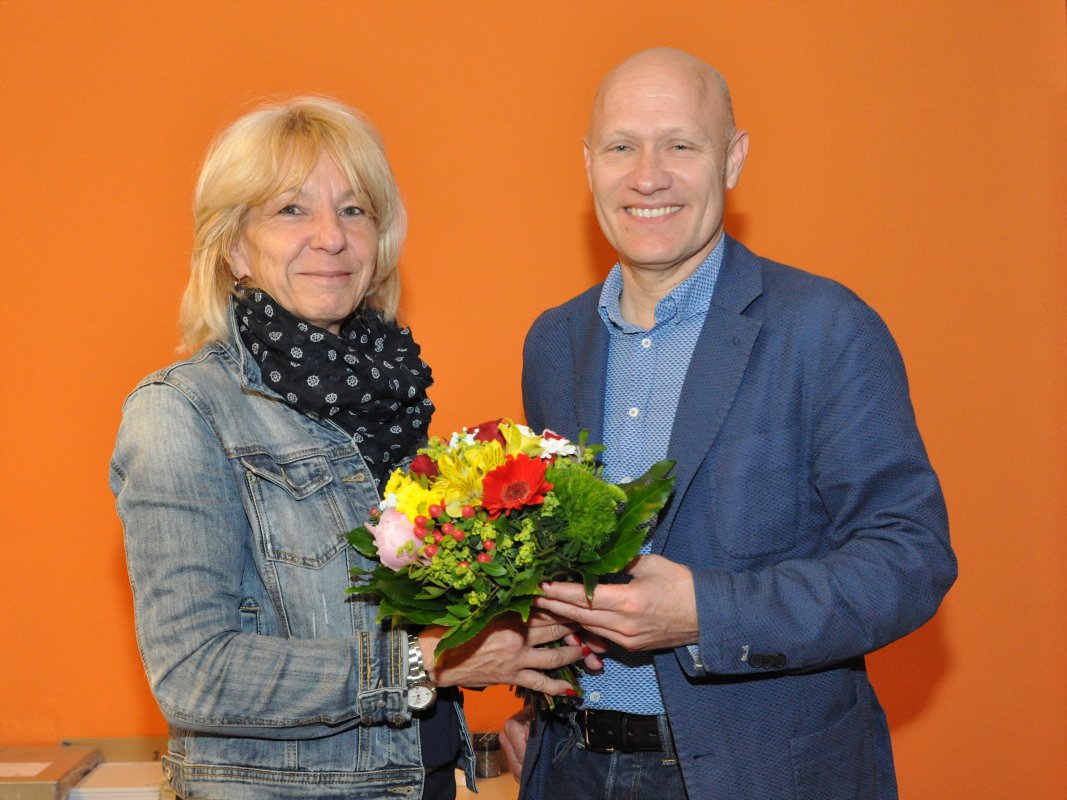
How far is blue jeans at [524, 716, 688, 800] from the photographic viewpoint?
216cm

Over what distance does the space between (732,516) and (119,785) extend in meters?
2.41

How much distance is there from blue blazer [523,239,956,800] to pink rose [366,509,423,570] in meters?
0.57

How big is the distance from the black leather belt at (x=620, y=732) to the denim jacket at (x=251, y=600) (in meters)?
0.37

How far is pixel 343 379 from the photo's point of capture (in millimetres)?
2275

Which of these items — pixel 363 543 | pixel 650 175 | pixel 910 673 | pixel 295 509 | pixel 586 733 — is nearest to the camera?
pixel 363 543

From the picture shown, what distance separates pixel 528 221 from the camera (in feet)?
11.5

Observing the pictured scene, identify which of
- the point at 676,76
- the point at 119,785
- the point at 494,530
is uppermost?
the point at 676,76

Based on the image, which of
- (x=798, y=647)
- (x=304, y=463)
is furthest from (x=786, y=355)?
(x=304, y=463)

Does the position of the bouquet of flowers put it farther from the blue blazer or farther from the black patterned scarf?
the black patterned scarf

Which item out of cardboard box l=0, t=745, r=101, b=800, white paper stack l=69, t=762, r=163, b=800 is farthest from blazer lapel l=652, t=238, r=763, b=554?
cardboard box l=0, t=745, r=101, b=800

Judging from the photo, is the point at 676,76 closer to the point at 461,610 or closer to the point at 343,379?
the point at 343,379

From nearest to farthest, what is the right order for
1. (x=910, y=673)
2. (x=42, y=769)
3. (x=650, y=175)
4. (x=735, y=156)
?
(x=650, y=175)
(x=735, y=156)
(x=42, y=769)
(x=910, y=673)

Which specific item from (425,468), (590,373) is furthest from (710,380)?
(425,468)

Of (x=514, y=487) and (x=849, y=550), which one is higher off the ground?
(x=514, y=487)
